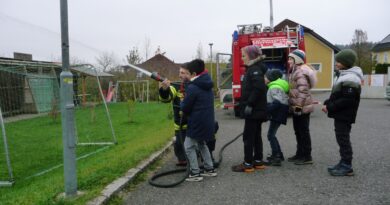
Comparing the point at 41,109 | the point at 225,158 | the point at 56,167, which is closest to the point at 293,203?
the point at 225,158

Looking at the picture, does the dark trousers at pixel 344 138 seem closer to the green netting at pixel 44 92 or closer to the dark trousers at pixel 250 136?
the dark trousers at pixel 250 136

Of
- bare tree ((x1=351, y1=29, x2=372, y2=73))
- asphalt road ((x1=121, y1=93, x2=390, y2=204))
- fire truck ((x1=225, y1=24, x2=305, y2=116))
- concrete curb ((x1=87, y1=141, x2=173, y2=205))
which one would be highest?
bare tree ((x1=351, y1=29, x2=372, y2=73))

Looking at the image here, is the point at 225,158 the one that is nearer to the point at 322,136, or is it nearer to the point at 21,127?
the point at 322,136

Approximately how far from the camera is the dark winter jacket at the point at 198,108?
19.1ft

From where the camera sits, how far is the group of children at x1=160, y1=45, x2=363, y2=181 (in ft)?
19.1

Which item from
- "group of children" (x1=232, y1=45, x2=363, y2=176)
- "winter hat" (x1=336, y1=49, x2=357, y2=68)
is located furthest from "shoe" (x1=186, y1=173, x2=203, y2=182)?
"winter hat" (x1=336, y1=49, x2=357, y2=68)

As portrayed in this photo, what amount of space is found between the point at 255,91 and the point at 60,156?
17.2ft

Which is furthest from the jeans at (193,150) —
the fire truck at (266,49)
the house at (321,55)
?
the house at (321,55)

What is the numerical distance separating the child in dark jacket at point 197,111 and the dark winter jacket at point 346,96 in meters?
1.77

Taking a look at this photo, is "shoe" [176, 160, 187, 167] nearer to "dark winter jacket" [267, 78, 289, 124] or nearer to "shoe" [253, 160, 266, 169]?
"shoe" [253, 160, 266, 169]

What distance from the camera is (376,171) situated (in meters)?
6.16

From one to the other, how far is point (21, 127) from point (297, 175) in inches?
434

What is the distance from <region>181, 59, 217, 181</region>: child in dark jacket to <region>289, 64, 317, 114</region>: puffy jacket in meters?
1.48

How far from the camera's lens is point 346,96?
18.7 ft
